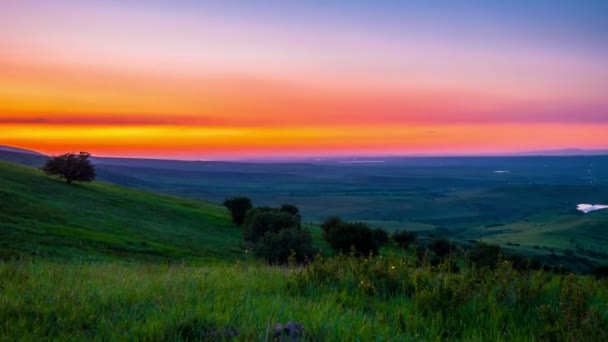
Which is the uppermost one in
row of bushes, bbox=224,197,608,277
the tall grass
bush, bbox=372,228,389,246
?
the tall grass

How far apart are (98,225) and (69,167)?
23006 millimetres

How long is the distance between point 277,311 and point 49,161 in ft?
212

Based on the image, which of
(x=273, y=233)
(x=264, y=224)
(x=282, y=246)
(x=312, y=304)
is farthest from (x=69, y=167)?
(x=312, y=304)

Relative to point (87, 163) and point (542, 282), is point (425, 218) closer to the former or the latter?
point (87, 163)

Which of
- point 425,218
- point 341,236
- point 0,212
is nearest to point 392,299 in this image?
point 0,212

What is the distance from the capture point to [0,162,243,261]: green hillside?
29.7m

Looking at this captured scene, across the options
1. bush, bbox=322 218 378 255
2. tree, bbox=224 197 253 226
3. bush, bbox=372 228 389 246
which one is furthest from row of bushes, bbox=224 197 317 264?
bush, bbox=372 228 389 246

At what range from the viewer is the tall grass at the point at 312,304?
4.41 m

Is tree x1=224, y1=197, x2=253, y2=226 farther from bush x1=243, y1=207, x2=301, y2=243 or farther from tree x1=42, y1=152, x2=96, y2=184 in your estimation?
tree x1=42, y1=152, x2=96, y2=184

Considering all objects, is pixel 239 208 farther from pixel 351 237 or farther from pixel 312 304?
pixel 312 304

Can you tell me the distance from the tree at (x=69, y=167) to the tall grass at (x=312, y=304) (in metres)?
59.0

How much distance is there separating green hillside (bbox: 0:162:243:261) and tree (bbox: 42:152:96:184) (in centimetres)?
128

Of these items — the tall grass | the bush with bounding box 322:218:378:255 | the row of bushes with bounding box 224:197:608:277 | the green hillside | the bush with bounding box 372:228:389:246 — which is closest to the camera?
the tall grass

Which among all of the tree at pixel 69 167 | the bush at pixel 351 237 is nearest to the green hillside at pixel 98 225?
the tree at pixel 69 167
